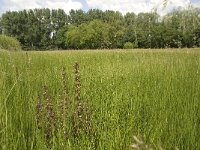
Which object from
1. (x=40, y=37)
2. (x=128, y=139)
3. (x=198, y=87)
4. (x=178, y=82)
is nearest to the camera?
Answer: (x=128, y=139)

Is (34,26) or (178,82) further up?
(34,26)

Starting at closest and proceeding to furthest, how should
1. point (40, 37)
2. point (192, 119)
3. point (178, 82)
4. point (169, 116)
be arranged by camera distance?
point (192, 119) → point (169, 116) → point (178, 82) → point (40, 37)

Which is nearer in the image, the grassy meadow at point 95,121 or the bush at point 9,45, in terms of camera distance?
the grassy meadow at point 95,121

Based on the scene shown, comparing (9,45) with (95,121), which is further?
(9,45)

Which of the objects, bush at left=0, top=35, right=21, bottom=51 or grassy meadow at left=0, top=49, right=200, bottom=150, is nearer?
grassy meadow at left=0, top=49, right=200, bottom=150

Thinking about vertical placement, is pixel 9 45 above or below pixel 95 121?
above

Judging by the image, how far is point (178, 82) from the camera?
317 centimetres

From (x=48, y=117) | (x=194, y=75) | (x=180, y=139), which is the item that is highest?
(x=194, y=75)

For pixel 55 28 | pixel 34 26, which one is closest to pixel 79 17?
pixel 55 28

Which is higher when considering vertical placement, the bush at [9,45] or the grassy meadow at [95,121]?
the bush at [9,45]

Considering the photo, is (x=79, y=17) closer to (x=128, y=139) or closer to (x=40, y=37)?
(x=40, y=37)

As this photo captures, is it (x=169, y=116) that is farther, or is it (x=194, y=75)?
(x=194, y=75)

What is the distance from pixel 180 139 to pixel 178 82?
125 cm

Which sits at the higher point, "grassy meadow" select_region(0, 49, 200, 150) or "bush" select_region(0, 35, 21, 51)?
"bush" select_region(0, 35, 21, 51)
